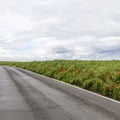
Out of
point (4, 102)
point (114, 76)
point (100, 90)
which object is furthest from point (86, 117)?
point (114, 76)

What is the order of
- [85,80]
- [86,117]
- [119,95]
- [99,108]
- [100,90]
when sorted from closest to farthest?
[86,117], [99,108], [119,95], [100,90], [85,80]

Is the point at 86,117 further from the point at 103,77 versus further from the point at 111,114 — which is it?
the point at 103,77

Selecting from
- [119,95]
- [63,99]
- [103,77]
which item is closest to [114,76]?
[103,77]

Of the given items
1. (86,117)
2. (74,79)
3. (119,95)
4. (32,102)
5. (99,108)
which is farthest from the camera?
(74,79)

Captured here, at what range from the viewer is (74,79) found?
19234 mm

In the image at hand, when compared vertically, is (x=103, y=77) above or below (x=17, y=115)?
above

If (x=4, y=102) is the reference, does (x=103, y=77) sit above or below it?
above

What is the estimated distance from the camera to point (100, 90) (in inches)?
588

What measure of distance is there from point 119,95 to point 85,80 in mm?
5079

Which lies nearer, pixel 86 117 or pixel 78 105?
pixel 86 117

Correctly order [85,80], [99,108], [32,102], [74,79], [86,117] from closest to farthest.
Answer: [86,117] < [99,108] < [32,102] < [85,80] < [74,79]

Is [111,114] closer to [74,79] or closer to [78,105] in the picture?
[78,105]

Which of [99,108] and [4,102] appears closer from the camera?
[99,108]

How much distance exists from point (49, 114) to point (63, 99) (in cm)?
285
